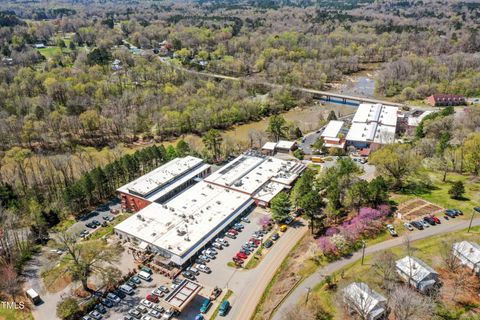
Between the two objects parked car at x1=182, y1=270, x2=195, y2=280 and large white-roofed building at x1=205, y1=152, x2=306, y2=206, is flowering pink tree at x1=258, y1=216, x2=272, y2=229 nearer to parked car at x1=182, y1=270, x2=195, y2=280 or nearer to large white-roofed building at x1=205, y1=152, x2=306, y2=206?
large white-roofed building at x1=205, y1=152, x2=306, y2=206

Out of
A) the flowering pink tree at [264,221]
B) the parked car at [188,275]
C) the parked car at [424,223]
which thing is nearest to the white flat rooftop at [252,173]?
the flowering pink tree at [264,221]

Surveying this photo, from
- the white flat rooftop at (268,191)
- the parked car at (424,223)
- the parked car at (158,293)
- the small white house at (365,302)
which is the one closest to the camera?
the small white house at (365,302)

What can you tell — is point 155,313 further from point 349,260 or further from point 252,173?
point 252,173

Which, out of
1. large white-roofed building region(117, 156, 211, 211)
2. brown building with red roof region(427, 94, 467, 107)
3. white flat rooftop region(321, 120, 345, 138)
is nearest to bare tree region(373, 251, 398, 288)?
large white-roofed building region(117, 156, 211, 211)

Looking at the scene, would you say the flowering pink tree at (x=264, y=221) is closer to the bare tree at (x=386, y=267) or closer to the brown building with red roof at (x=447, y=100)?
the bare tree at (x=386, y=267)

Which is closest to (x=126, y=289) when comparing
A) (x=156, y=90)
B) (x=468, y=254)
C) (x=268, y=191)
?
(x=268, y=191)
